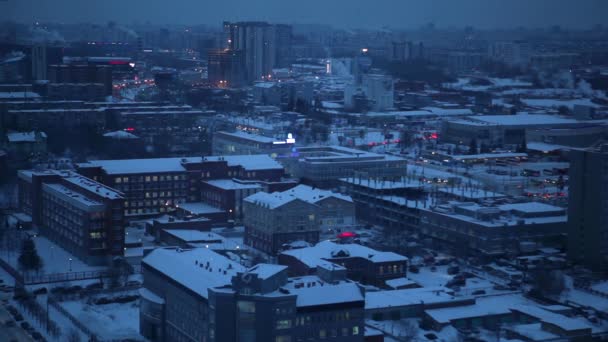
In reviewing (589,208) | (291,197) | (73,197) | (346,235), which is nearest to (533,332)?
(589,208)

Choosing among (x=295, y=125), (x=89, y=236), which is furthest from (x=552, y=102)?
(x=89, y=236)

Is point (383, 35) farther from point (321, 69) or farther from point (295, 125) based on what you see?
point (295, 125)

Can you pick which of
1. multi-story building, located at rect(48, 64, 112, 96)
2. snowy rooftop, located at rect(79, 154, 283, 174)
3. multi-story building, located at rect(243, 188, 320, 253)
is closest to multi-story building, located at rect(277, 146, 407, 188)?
snowy rooftop, located at rect(79, 154, 283, 174)

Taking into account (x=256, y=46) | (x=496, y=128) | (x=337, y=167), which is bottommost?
(x=337, y=167)

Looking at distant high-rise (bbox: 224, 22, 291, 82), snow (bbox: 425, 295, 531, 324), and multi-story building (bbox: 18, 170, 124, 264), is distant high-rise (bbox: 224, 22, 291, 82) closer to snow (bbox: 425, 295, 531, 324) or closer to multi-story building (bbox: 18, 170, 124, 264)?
multi-story building (bbox: 18, 170, 124, 264)

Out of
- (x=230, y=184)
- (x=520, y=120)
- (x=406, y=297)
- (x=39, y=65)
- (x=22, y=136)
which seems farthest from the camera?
(x=39, y=65)

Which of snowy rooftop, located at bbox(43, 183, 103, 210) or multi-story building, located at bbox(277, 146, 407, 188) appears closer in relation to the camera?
snowy rooftop, located at bbox(43, 183, 103, 210)

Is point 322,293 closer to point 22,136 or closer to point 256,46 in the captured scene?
point 22,136

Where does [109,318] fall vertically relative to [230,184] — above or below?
below
